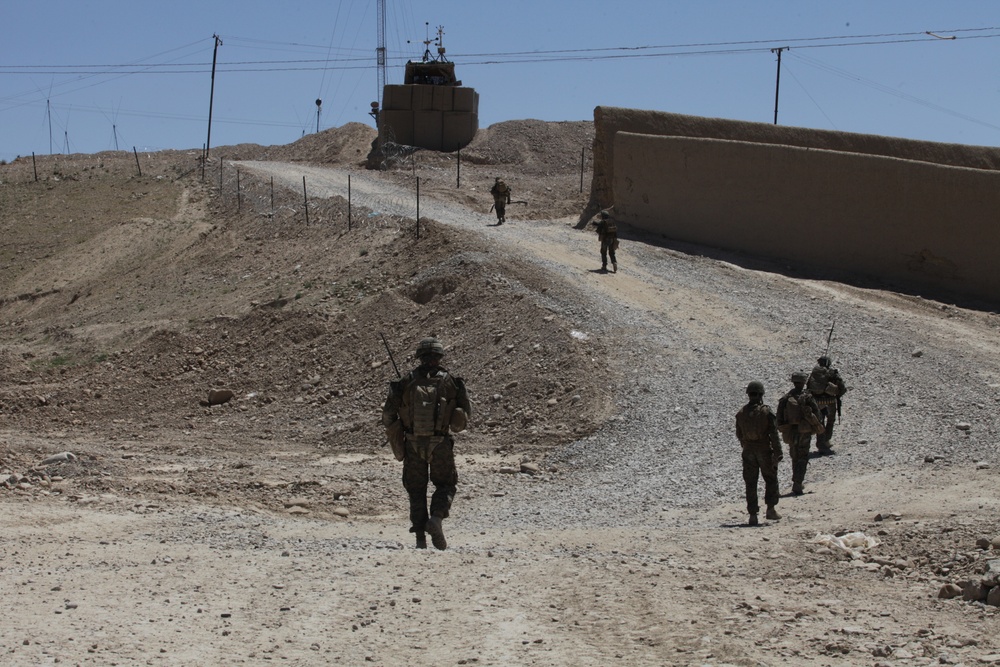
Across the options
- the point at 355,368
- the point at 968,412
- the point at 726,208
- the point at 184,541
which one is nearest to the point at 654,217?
the point at 726,208

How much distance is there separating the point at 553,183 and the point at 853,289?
56.1 feet

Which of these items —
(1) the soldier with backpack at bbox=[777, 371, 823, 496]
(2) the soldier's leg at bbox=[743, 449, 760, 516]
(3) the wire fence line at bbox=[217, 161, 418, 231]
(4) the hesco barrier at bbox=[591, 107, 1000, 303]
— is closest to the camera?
(2) the soldier's leg at bbox=[743, 449, 760, 516]

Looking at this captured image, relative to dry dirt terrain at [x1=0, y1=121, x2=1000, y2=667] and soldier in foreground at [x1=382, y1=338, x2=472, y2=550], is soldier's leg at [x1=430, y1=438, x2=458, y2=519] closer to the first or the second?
soldier in foreground at [x1=382, y1=338, x2=472, y2=550]

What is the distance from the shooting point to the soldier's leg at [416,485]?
372 inches

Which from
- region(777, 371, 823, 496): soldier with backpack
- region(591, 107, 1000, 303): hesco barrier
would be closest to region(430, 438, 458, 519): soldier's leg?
region(777, 371, 823, 496): soldier with backpack

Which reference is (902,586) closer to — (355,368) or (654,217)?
(355,368)

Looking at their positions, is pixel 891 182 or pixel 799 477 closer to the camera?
pixel 799 477

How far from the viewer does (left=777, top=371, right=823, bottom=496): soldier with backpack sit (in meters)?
12.0

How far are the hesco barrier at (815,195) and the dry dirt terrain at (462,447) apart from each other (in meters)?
1.10

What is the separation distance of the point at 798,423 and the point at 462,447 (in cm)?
552

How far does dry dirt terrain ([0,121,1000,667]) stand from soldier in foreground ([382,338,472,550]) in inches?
23.3

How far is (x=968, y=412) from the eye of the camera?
15.2 metres

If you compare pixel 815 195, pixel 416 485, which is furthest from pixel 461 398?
pixel 815 195

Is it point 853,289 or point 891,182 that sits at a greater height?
point 891,182
